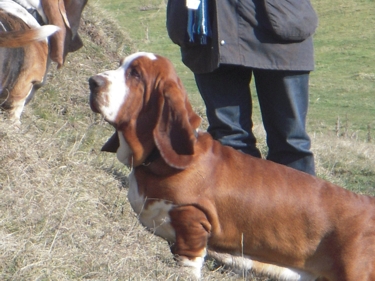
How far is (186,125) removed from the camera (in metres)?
3.49

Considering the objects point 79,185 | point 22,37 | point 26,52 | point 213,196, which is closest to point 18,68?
point 26,52

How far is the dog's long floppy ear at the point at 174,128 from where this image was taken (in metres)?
3.49

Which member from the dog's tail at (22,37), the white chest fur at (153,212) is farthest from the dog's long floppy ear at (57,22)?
the white chest fur at (153,212)

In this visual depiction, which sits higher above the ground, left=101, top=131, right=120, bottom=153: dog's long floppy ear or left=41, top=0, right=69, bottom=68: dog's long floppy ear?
left=41, top=0, right=69, bottom=68: dog's long floppy ear

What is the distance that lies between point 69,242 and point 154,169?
0.60 metres

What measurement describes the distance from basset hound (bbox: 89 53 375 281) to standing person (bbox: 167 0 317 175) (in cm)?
49

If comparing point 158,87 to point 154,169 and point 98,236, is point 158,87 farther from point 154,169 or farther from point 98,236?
point 98,236

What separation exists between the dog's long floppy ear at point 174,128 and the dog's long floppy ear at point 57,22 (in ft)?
5.72

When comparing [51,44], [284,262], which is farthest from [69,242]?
[51,44]

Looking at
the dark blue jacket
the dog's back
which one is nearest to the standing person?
the dark blue jacket

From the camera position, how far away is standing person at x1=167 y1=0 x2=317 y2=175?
405 cm

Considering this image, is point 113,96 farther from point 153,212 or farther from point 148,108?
point 153,212

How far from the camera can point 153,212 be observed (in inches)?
143

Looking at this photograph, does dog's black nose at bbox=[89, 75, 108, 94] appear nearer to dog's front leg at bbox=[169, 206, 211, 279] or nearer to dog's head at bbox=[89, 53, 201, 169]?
dog's head at bbox=[89, 53, 201, 169]
